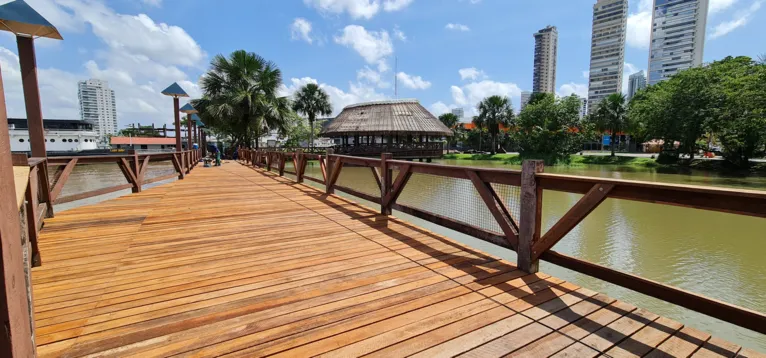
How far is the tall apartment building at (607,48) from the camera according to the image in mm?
102125

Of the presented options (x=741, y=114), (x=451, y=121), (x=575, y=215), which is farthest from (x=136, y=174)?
(x=451, y=121)

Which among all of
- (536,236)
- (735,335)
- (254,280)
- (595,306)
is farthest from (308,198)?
(735,335)

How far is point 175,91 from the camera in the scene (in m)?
11.1

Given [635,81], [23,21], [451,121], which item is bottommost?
[23,21]

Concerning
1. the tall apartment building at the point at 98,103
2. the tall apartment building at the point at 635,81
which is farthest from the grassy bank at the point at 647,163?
the tall apartment building at the point at 98,103

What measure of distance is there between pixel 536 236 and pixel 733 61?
118 ft

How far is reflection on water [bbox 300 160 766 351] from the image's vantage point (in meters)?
4.23

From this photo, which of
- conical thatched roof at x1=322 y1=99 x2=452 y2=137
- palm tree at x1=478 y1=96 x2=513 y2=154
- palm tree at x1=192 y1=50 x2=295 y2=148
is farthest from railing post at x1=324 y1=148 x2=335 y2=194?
palm tree at x1=478 y1=96 x2=513 y2=154

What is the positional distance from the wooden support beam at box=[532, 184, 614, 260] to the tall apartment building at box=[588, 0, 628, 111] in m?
118

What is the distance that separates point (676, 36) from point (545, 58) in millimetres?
34950

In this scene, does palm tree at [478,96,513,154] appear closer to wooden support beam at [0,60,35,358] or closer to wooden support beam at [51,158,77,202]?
wooden support beam at [51,158,77,202]

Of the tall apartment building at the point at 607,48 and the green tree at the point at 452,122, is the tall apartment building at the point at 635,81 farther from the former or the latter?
the green tree at the point at 452,122

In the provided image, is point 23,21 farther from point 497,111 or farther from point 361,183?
point 497,111

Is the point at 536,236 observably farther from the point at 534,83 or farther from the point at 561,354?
the point at 534,83
